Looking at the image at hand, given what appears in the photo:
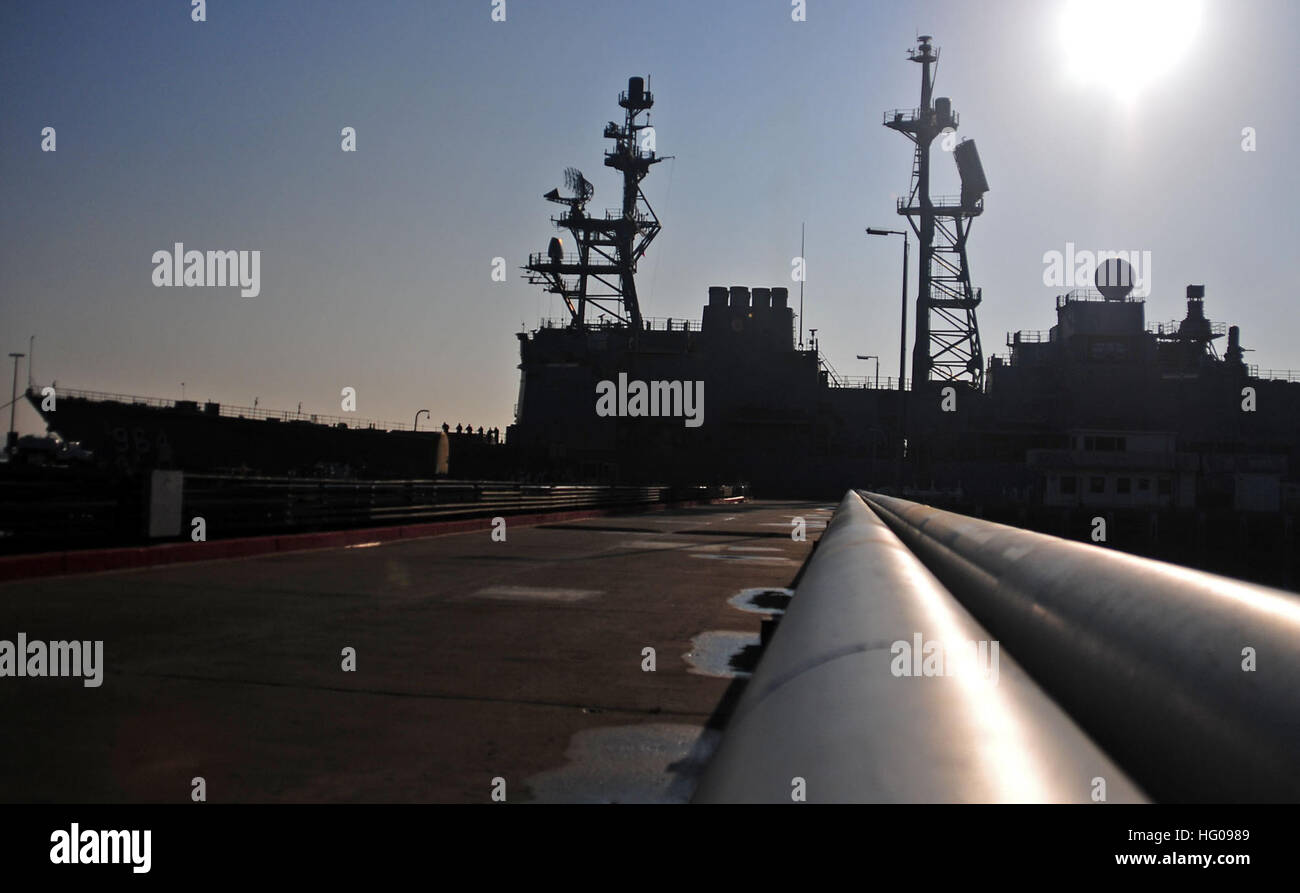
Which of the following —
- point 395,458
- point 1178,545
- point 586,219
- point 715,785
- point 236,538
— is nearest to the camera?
point 715,785

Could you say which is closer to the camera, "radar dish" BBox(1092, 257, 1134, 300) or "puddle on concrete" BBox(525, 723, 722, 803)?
"puddle on concrete" BBox(525, 723, 722, 803)

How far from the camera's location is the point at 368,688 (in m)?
4.77

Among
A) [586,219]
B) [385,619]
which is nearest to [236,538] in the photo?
[385,619]

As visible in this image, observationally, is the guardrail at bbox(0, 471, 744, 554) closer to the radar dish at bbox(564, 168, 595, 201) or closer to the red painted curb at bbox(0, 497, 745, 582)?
the red painted curb at bbox(0, 497, 745, 582)

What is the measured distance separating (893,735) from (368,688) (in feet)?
12.7

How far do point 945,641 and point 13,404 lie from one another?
245 feet

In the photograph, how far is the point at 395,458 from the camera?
2319 inches

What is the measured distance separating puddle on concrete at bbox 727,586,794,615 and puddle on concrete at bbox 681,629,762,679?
1255 mm

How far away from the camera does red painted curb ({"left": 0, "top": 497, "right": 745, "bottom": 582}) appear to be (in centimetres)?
850

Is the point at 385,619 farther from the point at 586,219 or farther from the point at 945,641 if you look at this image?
the point at 586,219

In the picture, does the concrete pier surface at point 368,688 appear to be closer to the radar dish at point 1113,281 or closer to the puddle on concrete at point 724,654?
the puddle on concrete at point 724,654

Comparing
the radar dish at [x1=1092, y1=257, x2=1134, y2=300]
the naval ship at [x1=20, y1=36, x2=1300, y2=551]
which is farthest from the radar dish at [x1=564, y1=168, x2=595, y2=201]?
the radar dish at [x1=1092, y1=257, x2=1134, y2=300]

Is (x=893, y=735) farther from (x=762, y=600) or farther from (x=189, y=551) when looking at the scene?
(x=189, y=551)

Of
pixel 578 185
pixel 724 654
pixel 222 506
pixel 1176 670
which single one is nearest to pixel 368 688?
pixel 724 654
